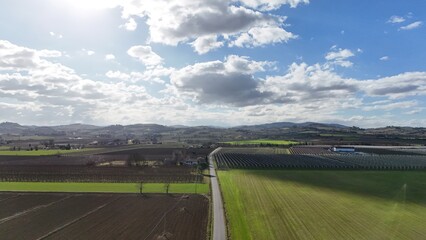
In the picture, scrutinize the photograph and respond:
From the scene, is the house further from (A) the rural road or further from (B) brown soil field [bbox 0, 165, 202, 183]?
(A) the rural road

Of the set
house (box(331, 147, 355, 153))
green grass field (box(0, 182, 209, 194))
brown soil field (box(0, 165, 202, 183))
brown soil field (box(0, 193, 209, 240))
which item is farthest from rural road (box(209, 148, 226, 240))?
house (box(331, 147, 355, 153))

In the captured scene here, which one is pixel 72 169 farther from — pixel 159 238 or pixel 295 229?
pixel 295 229

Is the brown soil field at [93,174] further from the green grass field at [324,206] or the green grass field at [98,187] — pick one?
the green grass field at [324,206]

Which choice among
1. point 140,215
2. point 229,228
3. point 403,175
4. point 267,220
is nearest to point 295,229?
point 267,220

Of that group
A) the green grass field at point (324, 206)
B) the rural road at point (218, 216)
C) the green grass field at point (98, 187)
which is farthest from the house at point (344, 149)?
the green grass field at point (98, 187)

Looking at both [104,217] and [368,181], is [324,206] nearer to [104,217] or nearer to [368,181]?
[104,217]

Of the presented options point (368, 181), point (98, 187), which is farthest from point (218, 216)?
point (368, 181)
